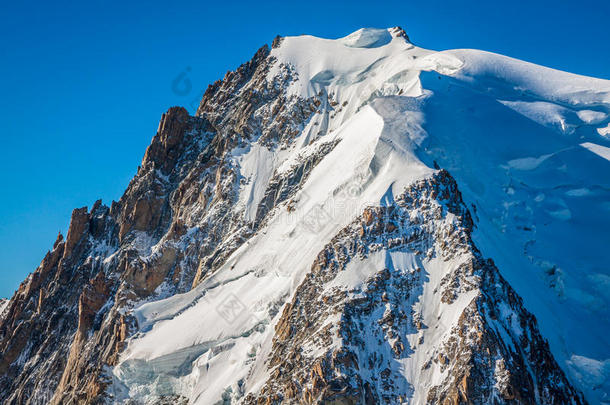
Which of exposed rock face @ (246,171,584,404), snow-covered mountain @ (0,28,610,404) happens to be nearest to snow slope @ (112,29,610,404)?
snow-covered mountain @ (0,28,610,404)

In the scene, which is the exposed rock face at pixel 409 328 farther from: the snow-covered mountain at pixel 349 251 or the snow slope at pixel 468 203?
the snow slope at pixel 468 203

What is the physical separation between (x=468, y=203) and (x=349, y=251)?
17.1 meters

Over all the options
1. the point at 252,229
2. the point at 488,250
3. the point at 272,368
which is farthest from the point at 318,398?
the point at 252,229

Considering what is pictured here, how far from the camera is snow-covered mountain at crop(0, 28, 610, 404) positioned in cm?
7144

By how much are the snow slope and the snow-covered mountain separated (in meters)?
0.30

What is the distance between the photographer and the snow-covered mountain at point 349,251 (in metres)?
71.4

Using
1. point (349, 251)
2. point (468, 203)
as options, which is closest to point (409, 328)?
point (349, 251)

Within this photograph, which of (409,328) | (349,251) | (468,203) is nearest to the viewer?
(409,328)

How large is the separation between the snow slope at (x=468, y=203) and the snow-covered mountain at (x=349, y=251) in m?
0.30

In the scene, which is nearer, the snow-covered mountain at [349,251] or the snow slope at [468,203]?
the snow-covered mountain at [349,251]

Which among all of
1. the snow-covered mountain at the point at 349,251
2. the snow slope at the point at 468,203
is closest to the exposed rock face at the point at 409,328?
the snow-covered mountain at the point at 349,251

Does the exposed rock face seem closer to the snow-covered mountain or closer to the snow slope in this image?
the snow-covered mountain

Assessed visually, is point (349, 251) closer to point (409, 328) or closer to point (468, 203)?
point (409, 328)

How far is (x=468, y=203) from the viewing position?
8606 cm
